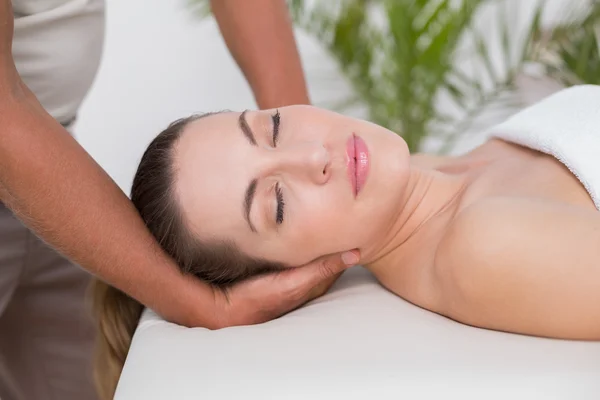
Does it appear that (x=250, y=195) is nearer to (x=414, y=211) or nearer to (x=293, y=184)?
(x=293, y=184)

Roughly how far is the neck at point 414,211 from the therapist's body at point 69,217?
0.12 m

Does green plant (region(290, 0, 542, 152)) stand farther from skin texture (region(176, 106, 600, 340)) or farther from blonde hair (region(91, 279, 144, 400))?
blonde hair (region(91, 279, 144, 400))

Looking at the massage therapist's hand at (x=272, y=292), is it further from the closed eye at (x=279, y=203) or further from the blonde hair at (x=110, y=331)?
the blonde hair at (x=110, y=331)

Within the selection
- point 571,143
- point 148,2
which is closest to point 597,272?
point 571,143

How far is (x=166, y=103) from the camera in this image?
315cm

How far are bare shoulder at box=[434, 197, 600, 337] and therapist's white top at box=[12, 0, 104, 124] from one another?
923mm

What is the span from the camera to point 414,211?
1646mm

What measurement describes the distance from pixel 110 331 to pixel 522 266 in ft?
2.83

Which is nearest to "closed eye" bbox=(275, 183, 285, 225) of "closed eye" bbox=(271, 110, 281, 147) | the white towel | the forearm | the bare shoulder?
"closed eye" bbox=(271, 110, 281, 147)

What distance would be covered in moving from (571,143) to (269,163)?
0.60m

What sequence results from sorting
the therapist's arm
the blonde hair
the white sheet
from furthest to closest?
the therapist's arm → the blonde hair → the white sheet

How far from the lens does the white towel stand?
1.48 m

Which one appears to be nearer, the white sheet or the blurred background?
the white sheet

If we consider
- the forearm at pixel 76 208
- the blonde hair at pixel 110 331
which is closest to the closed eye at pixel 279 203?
the forearm at pixel 76 208
